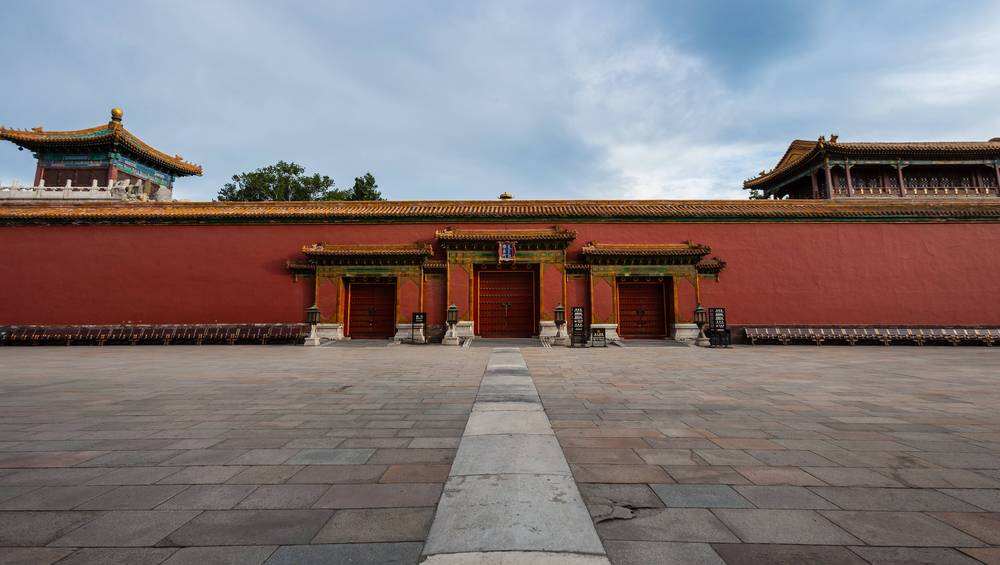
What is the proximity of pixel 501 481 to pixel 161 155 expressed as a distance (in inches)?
1306

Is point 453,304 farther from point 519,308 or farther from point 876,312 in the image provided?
point 876,312

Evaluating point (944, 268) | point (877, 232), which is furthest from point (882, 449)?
point (944, 268)

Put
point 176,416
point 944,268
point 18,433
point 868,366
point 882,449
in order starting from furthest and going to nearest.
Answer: point 944,268 → point 868,366 → point 176,416 → point 18,433 → point 882,449

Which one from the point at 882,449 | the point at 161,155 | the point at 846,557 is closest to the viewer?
the point at 846,557

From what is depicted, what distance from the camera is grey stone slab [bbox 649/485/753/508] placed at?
6.82 ft

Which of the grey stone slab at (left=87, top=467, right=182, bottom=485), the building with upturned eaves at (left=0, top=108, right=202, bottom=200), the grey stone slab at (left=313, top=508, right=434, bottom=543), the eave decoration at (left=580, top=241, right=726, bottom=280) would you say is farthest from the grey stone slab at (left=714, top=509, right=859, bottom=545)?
the building with upturned eaves at (left=0, top=108, right=202, bottom=200)

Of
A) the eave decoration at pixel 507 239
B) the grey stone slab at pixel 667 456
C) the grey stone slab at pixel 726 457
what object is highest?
the eave decoration at pixel 507 239

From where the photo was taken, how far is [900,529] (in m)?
1.83

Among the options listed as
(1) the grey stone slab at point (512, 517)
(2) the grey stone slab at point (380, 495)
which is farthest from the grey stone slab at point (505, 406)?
(2) the grey stone slab at point (380, 495)

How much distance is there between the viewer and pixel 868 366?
798 centimetres

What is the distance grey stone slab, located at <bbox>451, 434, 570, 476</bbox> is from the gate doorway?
40.4ft

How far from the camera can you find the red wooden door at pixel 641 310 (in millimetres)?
14664

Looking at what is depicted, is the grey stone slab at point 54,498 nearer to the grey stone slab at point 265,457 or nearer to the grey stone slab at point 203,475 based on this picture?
the grey stone slab at point 203,475

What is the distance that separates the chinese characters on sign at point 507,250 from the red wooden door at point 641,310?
4149 millimetres
